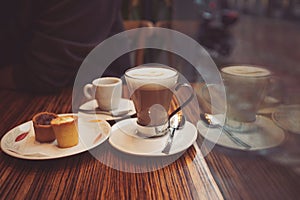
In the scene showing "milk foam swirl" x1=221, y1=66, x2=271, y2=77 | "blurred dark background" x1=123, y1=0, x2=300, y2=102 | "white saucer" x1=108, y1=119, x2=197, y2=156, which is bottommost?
"blurred dark background" x1=123, y1=0, x2=300, y2=102

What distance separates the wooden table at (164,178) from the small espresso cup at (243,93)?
79mm

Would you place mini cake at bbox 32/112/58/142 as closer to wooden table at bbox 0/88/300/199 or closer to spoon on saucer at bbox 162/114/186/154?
wooden table at bbox 0/88/300/199

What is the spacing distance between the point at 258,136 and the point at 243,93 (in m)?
0.08

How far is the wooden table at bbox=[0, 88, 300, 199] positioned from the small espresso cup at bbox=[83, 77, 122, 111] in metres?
0.16

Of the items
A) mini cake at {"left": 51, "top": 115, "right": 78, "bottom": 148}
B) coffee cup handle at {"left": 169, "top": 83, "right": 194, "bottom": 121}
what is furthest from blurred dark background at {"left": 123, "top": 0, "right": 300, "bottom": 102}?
mini cake at {"left": 51, "top": 115, "right": 78, "bottom": 148}

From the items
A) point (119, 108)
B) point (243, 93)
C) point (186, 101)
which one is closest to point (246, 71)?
point (243, 93)

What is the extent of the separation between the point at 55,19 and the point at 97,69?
196 mm

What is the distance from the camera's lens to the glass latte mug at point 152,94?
1.72 ft

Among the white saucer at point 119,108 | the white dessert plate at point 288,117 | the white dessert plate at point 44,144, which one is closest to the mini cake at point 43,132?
the white dessert plate at point 44,144

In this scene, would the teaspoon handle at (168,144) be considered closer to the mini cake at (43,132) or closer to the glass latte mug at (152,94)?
the glass latte mug at (152,94)

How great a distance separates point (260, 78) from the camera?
0.52 m

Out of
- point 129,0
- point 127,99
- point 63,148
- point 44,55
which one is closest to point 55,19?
point 44,55

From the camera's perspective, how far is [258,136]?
0.52m

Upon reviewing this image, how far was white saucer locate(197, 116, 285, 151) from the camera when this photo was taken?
476 mm
